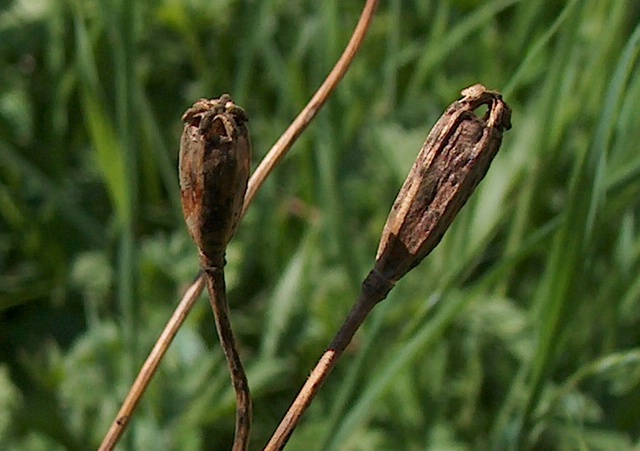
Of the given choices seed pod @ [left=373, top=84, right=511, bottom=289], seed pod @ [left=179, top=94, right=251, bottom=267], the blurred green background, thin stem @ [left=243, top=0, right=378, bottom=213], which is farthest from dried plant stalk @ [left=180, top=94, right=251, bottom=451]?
the blurred green background

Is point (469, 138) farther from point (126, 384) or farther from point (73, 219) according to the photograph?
point (73, 219)

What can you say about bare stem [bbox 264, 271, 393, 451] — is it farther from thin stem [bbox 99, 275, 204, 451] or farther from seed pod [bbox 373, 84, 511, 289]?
thin stem [bbox 99, 275, 204, 451]

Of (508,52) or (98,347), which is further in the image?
(508,52)

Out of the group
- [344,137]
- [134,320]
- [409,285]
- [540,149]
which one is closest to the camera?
[134,320]

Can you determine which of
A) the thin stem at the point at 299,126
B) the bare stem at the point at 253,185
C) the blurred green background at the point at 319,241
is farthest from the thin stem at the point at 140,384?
the blurred green background at the point at 319,241

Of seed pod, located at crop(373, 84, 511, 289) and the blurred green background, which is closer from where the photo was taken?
seed pod, located at crop(373, 84, 511, 289)

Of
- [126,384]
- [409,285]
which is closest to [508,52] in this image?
[409,285]
